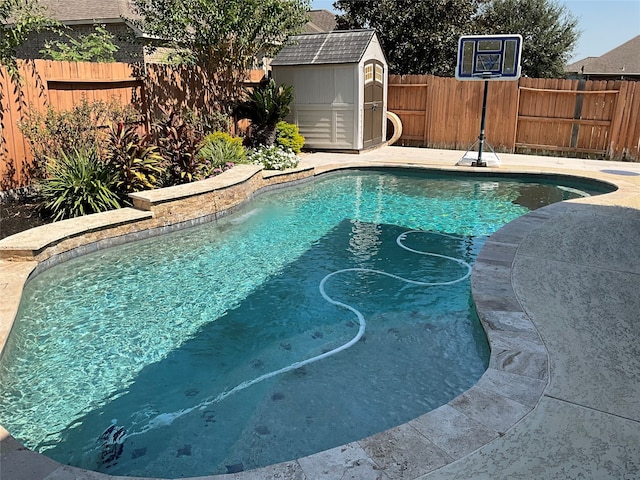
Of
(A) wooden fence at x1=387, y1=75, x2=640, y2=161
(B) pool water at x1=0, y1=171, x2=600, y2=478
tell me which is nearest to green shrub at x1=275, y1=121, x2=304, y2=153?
(A) wooden fence at x1=387, y1=75, x2=640, y2=161

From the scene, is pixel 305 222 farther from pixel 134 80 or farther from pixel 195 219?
pixel 134 80

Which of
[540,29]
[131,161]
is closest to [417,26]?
[540,29]

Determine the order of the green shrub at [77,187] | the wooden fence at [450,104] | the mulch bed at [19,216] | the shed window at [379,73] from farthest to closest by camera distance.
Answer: the shed window at [379,73] < the wooden fence at [450,104] < the green shrub at [77,187] < the mulch bed at [19,216]

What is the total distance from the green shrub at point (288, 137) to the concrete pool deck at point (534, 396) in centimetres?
732

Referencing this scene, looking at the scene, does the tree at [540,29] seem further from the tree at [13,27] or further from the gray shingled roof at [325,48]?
the tree at [13,27]

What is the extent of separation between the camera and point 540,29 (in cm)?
2366

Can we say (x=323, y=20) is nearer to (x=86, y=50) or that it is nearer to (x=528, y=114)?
(x=86, y=50)

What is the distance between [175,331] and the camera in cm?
448

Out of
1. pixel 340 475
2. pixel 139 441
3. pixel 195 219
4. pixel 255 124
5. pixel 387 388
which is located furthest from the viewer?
pixel 255 124

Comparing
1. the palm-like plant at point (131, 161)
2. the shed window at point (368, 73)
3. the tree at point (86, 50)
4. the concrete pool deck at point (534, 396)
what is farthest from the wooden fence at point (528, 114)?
the palm-like plant at point (131, 161)

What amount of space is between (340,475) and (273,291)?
3.01 meters

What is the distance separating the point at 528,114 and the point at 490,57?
281 cm

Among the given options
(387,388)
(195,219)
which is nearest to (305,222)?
(195,219)

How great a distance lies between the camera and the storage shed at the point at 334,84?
478 inches
